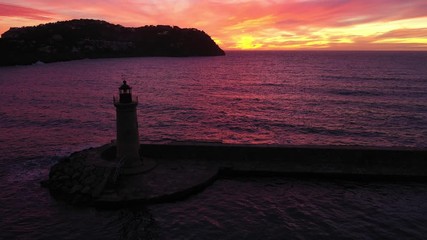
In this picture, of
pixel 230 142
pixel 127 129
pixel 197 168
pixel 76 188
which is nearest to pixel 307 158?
pixel 197 168

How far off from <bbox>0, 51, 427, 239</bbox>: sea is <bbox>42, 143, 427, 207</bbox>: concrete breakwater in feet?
1.82

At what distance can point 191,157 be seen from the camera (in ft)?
72.6

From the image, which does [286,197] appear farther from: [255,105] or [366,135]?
[255,105]

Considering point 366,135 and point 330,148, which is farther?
point 366,135

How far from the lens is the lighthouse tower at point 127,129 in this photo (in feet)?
61.9

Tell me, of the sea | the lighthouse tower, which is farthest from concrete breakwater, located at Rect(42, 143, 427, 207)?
the lighthouse tower

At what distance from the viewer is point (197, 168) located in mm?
20688

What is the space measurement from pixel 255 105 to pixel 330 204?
35.7 meters

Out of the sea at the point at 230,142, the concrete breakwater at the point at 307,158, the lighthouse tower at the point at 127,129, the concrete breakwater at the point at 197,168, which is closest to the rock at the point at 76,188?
the concrete breakwater at the point at 197,168

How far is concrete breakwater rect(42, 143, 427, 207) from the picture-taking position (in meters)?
17.8

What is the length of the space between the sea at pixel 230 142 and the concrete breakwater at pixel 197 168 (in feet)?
1.82

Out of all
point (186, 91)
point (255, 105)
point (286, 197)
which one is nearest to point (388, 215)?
point (286, 197)

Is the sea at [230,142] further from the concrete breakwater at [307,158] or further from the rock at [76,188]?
the rock at [76,188]

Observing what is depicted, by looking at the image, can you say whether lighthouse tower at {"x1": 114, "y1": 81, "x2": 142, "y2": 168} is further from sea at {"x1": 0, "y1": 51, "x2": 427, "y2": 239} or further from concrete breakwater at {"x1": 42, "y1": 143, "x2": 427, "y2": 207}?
sea at {"x1": 0, "y1": 51, "x2": 427, "y2": 239}
